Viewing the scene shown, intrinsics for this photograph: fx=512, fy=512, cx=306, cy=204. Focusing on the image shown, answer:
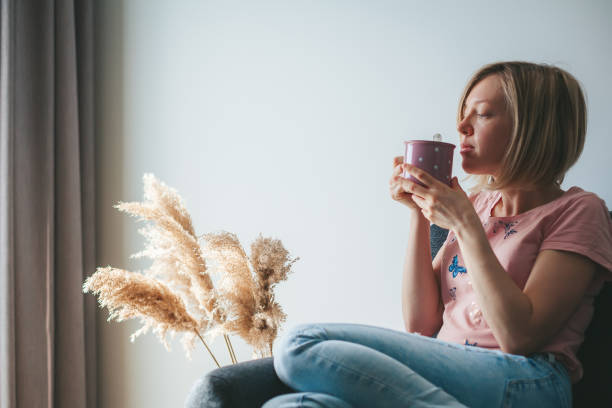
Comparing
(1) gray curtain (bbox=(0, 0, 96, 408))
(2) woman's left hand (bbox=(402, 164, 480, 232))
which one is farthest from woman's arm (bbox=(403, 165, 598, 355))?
(1) gray curtain (bbox=(0, 0, 96, 408))

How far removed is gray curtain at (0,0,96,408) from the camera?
5.19ft

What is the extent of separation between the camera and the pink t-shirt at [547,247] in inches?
36.9

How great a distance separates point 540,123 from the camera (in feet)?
3.36

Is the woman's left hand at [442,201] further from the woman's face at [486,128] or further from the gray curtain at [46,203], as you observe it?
the gray curtain at [46,203]

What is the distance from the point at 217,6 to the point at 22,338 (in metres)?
1.29

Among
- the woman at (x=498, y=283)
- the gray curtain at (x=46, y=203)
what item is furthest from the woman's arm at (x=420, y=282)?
the gray curtain at (x=46, y=203)

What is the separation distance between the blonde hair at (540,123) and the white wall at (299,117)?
0.41 metres

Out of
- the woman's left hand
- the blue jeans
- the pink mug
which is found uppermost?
the pink mug

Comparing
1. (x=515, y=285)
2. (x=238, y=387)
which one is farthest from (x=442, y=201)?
(x=238, y=387)

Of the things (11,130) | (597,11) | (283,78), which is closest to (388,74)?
(283,78)

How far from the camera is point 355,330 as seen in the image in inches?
37.1

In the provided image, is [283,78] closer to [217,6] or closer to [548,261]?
[217,6]

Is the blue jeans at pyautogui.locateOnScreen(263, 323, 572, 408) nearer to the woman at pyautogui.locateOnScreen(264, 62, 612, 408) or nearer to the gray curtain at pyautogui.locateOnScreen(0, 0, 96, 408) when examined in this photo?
the woman at pyautogui.locateOnScreen(264, 62, 612, 408)

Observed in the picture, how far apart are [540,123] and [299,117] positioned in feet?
2.86
